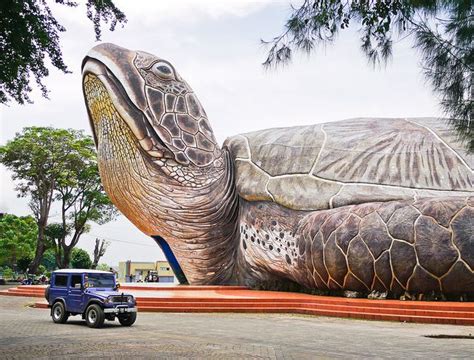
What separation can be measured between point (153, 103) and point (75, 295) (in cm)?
901

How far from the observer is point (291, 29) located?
578 cm

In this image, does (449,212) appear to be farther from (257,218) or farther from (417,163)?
(257,218)

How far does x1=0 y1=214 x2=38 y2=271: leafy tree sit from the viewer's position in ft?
139

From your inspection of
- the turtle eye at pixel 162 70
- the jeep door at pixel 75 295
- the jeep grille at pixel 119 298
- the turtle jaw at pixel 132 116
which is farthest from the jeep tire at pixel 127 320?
the turtle eye at pixel 162 70

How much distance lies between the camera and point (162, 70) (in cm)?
1875

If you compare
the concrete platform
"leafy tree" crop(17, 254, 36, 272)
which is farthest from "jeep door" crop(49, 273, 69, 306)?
"leafy tree" crop(17, 254, 36, 272)

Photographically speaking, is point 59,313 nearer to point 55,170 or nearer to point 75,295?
point 75,295

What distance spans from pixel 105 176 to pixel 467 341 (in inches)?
541

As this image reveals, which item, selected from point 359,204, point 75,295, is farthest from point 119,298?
point 359,204

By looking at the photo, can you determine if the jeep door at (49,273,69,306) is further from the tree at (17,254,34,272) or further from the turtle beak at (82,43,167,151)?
the tree at (17,254,34,272)

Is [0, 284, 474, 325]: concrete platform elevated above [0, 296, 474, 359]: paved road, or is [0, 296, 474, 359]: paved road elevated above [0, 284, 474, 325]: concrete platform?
[0, 284, 474, 325]: concrete platform

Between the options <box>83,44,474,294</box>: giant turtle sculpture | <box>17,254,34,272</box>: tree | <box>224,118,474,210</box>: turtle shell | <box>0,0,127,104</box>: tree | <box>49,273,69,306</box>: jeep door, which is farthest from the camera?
<box>17,254,34,272</box>: tree

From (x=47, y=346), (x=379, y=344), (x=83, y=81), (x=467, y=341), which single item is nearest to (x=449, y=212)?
(x=467, y=341)

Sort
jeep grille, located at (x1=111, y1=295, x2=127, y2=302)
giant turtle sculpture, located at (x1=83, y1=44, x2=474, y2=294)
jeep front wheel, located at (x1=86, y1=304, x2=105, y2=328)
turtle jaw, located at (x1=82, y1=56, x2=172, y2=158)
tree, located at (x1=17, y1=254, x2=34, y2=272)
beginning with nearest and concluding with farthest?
jeep front wheel, located at (x1=86, y1=304, x2=105, y2=328) < jeep grille, located at (x1=111, y1=295, x2=127, y2=302) < giant turtle sculpture, located at (x1=83, y1=44, x2=474, y2=294) < turtle jaw, located at (x1=82, y1=56, x2=172, y2=158) < tree, located at (x1=17, y1=254, x2=34, y2=272)
